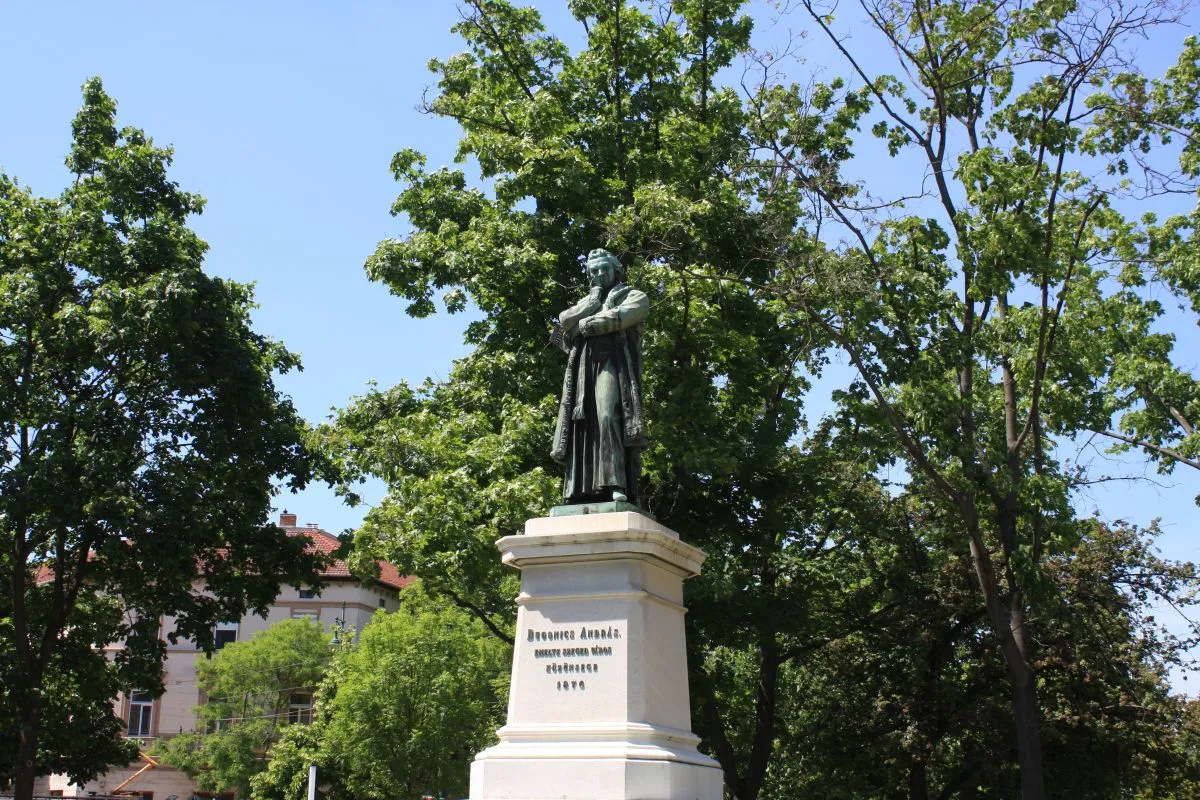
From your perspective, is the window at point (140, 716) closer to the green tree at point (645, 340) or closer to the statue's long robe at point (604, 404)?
the green tree at point (645, 340)

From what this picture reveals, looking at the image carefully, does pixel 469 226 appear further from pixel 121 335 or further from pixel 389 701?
pixel 389 701

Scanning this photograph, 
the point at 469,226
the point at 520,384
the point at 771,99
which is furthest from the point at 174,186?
the point at 771,99

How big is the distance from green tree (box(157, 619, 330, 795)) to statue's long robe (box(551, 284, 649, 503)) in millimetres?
39723

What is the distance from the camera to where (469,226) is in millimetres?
20609

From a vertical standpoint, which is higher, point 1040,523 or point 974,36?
point 974,36

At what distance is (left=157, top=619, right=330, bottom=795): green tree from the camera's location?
47.5 metres

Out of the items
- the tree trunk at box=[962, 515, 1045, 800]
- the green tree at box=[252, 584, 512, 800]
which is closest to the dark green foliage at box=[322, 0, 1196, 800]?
the tree trunk at box=[962, 515, 1045, 800]

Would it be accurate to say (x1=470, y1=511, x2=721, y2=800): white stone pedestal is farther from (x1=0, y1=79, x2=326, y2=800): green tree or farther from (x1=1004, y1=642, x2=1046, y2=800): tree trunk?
(x1=0, y1=79, x2=326, y2=800): green tree

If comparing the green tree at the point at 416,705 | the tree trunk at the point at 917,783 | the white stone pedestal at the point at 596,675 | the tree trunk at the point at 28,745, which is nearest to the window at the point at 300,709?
the green tree at the point at 416,705

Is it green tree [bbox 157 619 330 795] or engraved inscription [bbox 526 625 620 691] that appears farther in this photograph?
green tree [bbox 157 619 330 795]

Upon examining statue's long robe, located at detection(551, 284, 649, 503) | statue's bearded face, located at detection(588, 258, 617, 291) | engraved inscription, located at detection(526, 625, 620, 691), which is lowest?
engraved inscription, located at detection(526, 625, 620, 691)

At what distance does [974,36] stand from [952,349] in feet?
15.1

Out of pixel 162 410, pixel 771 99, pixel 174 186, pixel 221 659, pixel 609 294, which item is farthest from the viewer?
pixel 221 659

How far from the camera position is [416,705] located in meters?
35.3
